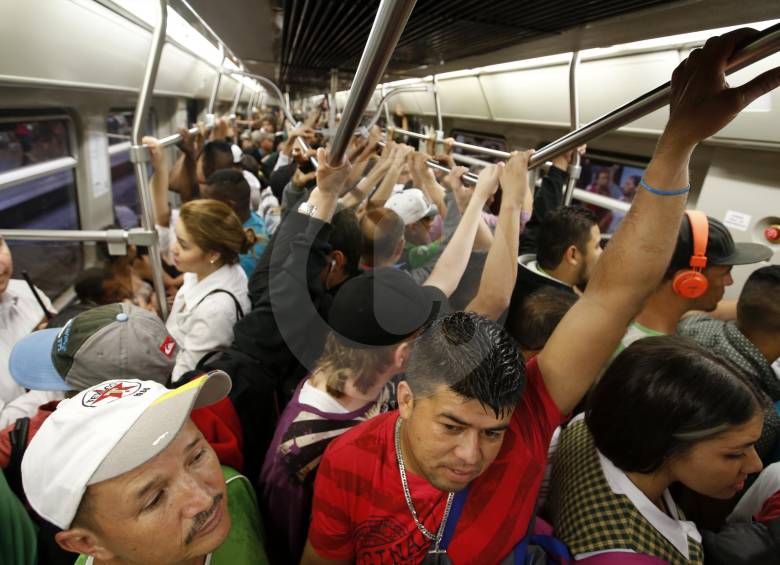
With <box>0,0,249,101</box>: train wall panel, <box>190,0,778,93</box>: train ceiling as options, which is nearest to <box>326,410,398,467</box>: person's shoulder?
<box>190,0,778,93</box>: train ceiling

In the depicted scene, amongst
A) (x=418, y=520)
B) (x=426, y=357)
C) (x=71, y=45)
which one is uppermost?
(x=71, y=45)

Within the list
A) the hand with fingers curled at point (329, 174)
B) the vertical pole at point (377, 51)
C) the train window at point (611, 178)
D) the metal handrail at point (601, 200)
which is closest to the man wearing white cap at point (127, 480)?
the vertical pole at point (377, 51)

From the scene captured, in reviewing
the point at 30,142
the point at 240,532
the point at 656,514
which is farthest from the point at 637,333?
the point at 30,142

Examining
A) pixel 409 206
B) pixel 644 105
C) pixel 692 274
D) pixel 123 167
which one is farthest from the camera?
pixel 123 167

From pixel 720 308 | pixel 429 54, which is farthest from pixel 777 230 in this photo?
pixel 429 54

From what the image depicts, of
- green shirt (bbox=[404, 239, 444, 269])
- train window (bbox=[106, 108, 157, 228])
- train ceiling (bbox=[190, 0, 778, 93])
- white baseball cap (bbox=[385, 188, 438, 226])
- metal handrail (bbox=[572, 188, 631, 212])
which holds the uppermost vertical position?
train ceiling (bbox=[190, 0, 778, 93])

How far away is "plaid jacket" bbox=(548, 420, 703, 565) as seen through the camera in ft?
3.30

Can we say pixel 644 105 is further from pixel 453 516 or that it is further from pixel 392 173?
pixel 392 173

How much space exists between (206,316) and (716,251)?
2.14 m

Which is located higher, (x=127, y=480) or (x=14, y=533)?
(x=127, y=480)

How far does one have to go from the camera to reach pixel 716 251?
1848mm

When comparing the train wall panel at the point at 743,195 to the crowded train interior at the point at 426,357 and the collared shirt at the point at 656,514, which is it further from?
the collared shirt at the point at 656,514

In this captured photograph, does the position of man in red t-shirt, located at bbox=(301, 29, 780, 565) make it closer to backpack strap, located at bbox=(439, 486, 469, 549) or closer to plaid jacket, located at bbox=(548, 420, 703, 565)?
backpack strap, located at bbox=(439, 486, 469, 549)

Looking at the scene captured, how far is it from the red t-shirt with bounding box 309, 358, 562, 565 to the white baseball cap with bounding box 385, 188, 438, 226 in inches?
45.9
